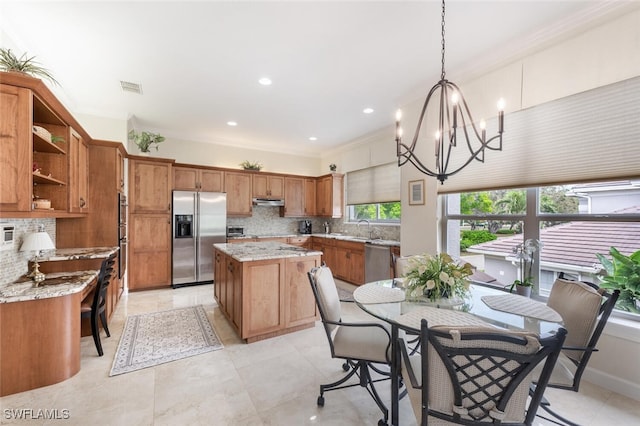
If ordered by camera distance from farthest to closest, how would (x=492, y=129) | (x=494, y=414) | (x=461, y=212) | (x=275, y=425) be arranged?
(x=461, y=212) < (x=492, y=129) < (x=275, y=425) < (x=494, y=414)

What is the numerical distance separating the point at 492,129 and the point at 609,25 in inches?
40.8

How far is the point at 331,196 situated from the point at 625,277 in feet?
15.6

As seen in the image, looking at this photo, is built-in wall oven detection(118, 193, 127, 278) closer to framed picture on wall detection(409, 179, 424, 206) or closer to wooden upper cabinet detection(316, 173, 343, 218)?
wooden upper cabinet detection(316, 173, 343, 218)

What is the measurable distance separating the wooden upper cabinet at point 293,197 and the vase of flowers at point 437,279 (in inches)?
189

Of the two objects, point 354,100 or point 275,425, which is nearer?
point 275,425

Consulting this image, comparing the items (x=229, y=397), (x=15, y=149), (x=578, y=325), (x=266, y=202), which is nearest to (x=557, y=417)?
(x=578, y=325)

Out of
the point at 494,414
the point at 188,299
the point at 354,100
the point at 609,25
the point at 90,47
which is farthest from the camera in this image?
the point at 188,299

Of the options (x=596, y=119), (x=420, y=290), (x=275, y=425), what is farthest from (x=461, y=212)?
(x=275, y=425)

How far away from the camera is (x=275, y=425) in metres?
1.72

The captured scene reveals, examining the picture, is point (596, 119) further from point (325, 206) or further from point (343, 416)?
point (325, 206)

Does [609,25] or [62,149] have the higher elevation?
[609,25]

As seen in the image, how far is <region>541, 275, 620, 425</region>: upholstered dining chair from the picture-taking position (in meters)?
1.48

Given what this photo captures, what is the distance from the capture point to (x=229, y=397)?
2.00m

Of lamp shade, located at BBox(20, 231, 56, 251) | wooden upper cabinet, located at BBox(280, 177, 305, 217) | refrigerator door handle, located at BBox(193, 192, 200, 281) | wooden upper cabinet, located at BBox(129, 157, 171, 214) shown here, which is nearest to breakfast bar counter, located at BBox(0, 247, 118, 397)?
lamp shade, located at BBox(20, 231, 56, 251)
